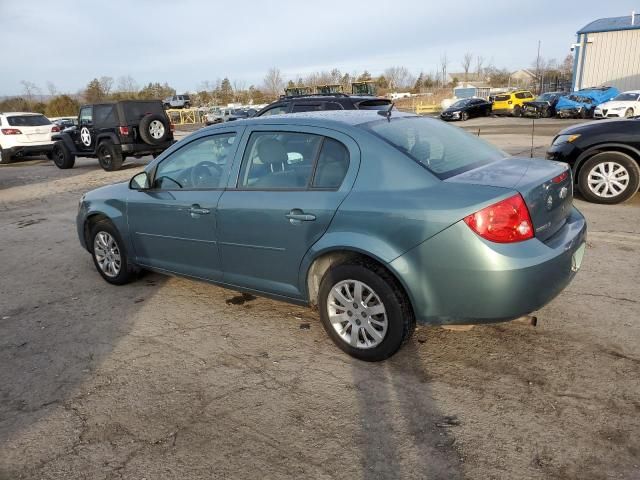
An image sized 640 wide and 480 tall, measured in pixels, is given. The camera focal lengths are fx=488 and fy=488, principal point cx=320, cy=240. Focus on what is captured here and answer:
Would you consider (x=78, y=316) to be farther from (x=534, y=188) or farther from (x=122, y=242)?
(x=534, y=188)

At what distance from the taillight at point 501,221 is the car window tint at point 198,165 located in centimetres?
200

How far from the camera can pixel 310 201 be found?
3.26 m

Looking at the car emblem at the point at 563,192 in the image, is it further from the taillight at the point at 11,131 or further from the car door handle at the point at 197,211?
the taillight at the point at 11,131

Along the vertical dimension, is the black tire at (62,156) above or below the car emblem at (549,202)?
below

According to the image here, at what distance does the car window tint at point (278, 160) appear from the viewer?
3408 mm

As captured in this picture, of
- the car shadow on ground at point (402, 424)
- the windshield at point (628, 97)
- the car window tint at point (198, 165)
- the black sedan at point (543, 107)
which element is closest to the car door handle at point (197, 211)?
the car window tint at point (198, 165)

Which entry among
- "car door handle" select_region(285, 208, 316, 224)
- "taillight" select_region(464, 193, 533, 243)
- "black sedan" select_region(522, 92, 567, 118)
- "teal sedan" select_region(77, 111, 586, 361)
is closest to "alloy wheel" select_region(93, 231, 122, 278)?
"teal sedan" select_region(77, 111, 586, 361)

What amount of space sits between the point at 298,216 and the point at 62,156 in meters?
15.5

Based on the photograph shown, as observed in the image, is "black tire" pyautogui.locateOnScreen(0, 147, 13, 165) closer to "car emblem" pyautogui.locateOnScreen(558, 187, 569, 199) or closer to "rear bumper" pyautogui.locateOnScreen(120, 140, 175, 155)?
"rear bumper" pyautogui.locateOnScreen(120, 140, 175, 155)

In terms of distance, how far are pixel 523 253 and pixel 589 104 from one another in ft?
98.9

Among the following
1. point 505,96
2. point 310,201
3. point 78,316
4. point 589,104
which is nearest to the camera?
point 310,201

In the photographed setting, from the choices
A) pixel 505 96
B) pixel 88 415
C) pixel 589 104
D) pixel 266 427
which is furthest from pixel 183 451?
pixel 505 96

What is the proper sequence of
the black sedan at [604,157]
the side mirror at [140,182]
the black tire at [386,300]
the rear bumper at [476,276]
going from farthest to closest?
the black sedan at [604,157], the side mirror at [140,182], the black tire at [386,300], the rear bumper at [476,276]

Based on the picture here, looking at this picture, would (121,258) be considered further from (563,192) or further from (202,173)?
(563,192)
